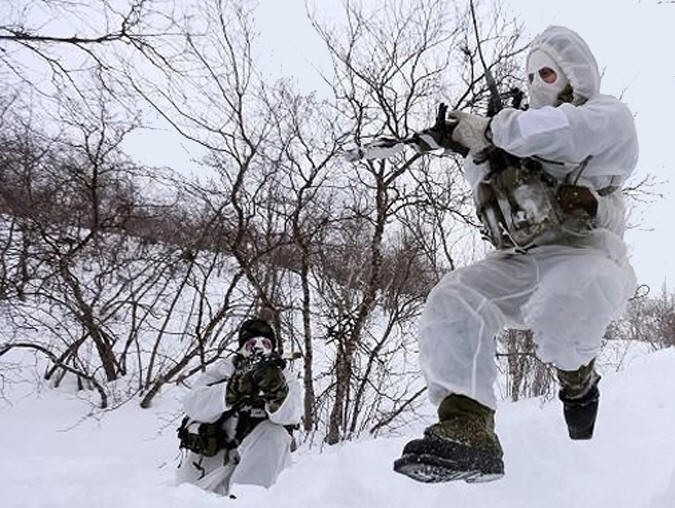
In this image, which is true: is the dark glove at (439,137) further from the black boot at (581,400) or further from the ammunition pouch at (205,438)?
the ammunition pouch at (205,438)

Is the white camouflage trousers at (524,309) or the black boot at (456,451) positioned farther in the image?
the white camouflage trousers at (524,309)

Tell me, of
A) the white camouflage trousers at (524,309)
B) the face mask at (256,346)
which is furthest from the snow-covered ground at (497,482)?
the white camouflage trousers at (524,309)

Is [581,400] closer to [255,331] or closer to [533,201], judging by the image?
[533,201]

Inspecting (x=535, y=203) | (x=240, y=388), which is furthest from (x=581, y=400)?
(x=240, y=388)

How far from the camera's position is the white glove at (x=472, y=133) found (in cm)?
186

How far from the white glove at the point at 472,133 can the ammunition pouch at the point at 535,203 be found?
165mm

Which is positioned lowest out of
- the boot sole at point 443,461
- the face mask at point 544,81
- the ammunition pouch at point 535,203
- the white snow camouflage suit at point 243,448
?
the boot sole at point 443,461

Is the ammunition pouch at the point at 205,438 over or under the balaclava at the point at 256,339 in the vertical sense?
under

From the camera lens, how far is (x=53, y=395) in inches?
400

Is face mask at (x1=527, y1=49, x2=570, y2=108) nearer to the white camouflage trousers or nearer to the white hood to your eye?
the white hood

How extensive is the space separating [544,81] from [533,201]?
47cm

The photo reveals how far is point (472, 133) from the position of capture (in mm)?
1863

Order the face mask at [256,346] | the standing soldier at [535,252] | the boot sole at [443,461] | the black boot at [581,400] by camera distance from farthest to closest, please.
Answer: the face mask at [256,346] < the black boot at [581,400] < the standing soldier at [535,252] < the boot sole at [443,461]

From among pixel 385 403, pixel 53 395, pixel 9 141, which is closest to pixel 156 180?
pixel 9 141
